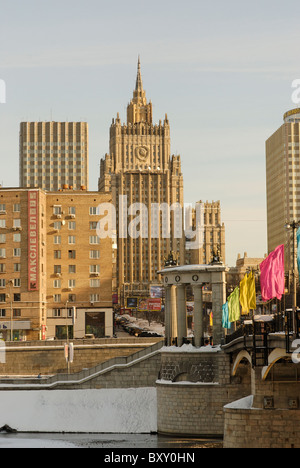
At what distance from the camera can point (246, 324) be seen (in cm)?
7469

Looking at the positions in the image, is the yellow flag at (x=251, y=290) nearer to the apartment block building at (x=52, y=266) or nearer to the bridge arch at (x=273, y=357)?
the bridge arch at (x=273, y=357)

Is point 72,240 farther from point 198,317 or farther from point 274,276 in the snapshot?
point 274,276

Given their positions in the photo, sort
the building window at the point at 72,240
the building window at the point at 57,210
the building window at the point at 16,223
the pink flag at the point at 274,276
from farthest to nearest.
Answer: the building window at the point at 72,240 → the building window at the point at 57,210 → the building window at the point at 16,223 → the pink flag at the point at 274,276

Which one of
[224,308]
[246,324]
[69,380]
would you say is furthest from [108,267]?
[246,324]

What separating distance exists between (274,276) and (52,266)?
7720 centimetres

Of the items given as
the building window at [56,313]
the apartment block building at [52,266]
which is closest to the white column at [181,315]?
the apartment block building at [52,266]

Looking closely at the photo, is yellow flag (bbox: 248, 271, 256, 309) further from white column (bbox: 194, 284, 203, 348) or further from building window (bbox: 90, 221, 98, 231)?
building window (bbox: 90, 221, 98, 231)

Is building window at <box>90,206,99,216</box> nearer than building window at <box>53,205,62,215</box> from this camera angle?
No

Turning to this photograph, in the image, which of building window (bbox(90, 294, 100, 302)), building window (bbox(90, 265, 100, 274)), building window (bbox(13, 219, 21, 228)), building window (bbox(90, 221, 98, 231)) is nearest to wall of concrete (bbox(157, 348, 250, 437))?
building window (bbox(13, 219, 21, 228))

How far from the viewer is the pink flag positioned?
6144cm

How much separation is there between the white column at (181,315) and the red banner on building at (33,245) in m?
43.4

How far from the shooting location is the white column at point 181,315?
297 feet

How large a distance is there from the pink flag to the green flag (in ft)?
56.3
